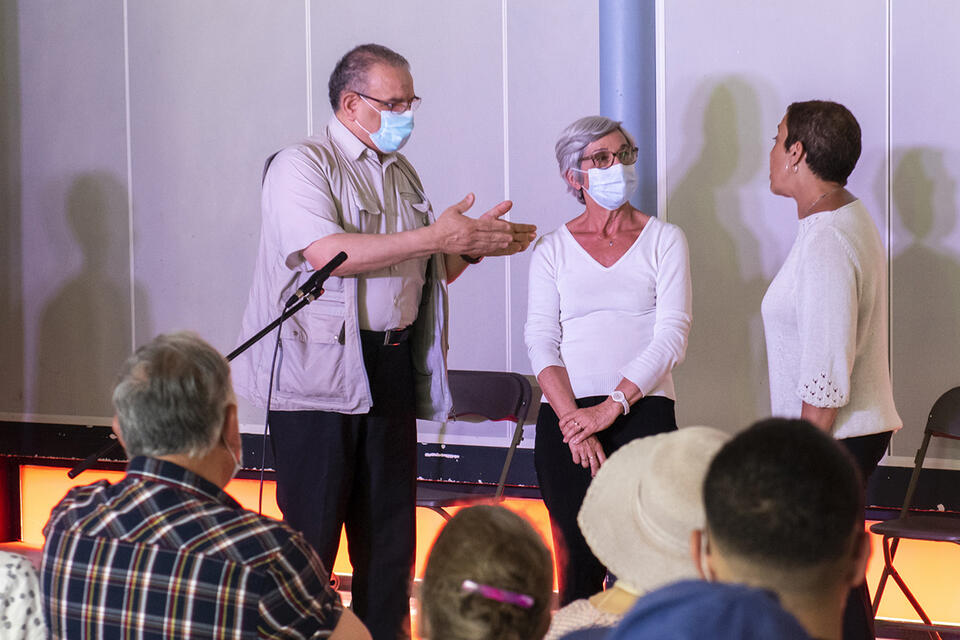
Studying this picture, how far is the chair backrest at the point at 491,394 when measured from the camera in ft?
13.2

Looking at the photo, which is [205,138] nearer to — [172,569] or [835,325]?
[835,325]

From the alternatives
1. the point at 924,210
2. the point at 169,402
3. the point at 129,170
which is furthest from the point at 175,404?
the point at 129,170

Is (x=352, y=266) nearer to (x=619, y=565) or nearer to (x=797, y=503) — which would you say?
(x=619, y=565)

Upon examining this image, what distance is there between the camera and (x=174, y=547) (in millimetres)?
1426

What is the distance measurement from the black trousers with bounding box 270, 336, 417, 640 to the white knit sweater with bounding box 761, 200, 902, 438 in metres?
1.00

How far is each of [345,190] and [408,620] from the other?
3.74 feet

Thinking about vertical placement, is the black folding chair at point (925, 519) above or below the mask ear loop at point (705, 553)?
below

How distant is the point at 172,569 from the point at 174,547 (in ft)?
0.10

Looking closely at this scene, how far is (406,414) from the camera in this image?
2756 millimetres

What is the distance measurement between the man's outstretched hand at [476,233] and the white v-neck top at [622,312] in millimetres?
215

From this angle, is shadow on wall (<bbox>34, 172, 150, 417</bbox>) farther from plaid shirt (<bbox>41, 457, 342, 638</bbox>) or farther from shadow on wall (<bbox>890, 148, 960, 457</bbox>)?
plaid shirt (<bbox>41, 457, 342, 638</bbox>)

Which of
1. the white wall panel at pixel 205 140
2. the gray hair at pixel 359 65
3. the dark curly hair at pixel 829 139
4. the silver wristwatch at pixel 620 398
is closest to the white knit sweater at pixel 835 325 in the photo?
the dark curly hair at pixel 829 139

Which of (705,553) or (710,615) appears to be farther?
(705,553)

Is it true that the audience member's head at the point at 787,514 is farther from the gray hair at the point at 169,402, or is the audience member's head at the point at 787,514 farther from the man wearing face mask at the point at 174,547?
the gray hair at the point at 169,402
